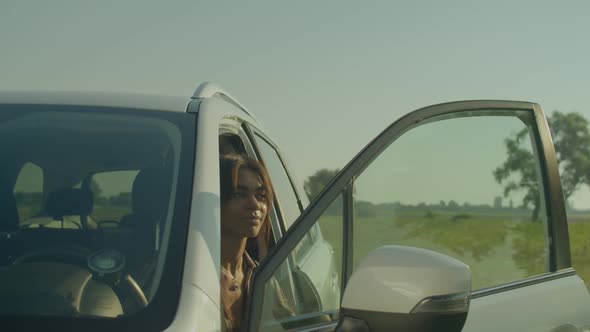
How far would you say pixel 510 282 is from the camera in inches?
128

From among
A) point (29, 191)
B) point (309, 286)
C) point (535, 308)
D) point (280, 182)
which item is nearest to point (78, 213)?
point (29, 191)

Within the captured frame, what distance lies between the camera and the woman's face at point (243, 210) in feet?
11.6

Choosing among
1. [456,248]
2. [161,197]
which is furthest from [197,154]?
[456,248]

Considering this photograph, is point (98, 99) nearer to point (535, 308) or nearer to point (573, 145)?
point (535, 308)

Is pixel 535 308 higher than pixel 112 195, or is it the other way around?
pixel 112 195

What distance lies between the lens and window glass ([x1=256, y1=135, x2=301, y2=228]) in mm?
4855

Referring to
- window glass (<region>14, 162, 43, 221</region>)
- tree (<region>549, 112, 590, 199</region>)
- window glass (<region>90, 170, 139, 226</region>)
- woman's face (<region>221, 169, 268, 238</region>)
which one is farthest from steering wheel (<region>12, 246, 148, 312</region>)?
tree (<region>549, 112, 590, 199</region>)

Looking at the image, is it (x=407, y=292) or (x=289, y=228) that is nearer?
(x=407, y=292)

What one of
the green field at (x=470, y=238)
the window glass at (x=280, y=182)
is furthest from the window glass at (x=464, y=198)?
the window glass at (x=280, y=182)

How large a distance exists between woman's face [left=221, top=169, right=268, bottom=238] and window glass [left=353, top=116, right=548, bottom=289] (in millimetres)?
658

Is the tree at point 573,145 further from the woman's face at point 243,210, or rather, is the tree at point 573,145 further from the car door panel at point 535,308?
the woman's face at point 243,210

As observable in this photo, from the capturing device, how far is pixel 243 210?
3.56m

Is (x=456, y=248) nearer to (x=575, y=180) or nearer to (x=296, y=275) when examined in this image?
(x=296, y=275)

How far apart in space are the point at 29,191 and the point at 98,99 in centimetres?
41
